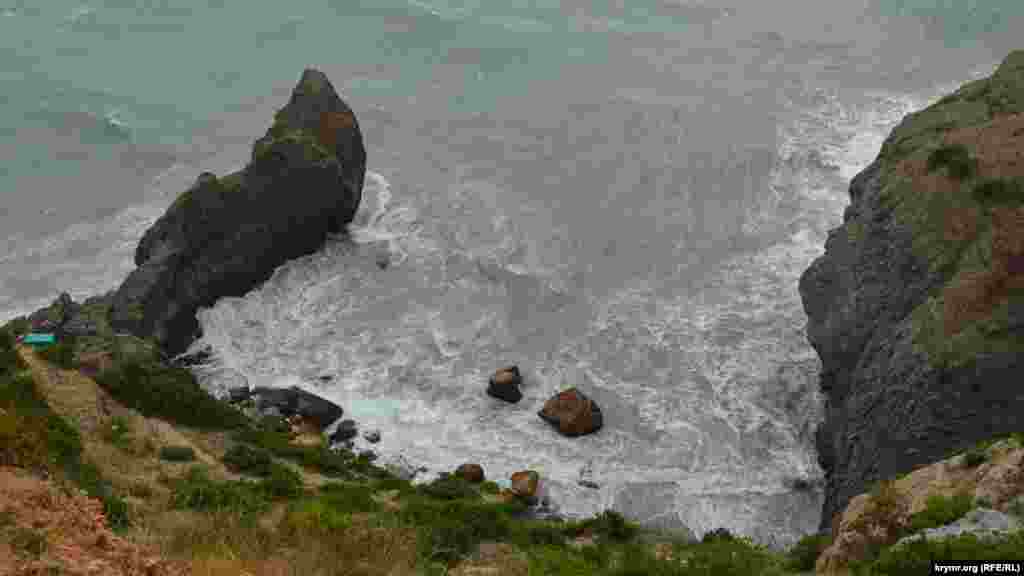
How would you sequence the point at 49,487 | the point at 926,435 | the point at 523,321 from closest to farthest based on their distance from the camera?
1. the point at 49,487
2. the point at 926,435
3. the point at 523,321

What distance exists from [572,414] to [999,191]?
16171 millimetres

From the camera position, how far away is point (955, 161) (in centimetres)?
3356

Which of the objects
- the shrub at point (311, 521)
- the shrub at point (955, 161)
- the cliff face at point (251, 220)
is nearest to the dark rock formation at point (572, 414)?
the shrub at point (955, 161)

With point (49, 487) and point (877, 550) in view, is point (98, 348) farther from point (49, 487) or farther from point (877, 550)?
point (877, 550)

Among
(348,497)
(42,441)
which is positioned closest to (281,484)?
(348,497)

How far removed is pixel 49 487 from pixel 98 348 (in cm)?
1497

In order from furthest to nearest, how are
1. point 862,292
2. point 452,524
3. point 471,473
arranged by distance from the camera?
point 862,292, point 471,473, point 452,524

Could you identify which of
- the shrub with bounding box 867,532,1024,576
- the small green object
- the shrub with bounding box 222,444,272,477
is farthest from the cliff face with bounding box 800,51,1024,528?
the small green object

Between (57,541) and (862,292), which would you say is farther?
(862,292)

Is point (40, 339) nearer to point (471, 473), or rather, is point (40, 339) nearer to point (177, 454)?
point (177, 454)

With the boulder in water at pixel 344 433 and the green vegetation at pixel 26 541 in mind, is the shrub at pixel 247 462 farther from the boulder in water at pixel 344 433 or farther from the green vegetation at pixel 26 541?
the green vegetation at pixel 26 541

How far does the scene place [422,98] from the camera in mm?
64875

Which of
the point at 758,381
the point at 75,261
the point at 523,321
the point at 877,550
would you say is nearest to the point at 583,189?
the point at 523,321

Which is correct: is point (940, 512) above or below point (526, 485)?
above
